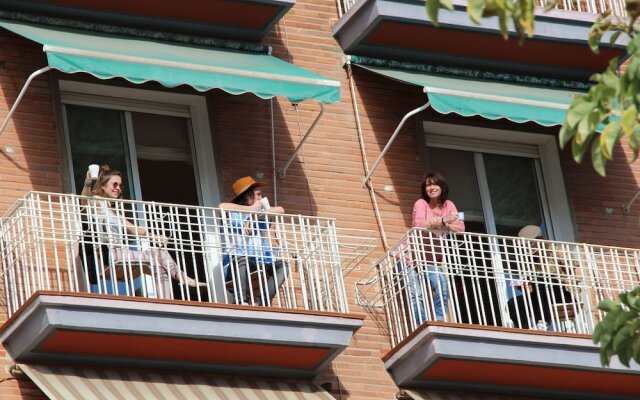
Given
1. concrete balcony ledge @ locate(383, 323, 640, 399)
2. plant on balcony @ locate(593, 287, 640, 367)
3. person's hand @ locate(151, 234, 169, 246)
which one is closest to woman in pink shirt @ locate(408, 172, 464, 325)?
concrete balcony ledge @ locate(383, 323, 640, 399)

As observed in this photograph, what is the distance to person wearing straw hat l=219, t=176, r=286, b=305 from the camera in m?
14.4

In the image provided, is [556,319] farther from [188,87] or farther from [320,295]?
[188,87]

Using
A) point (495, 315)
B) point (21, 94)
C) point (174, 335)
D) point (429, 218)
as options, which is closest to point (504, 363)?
point (495, 315)

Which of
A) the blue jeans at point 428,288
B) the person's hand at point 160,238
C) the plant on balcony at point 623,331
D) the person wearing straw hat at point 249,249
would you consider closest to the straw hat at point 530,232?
the blue jeans at point 428,288

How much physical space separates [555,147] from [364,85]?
2.22 meters

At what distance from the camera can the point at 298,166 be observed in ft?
52.9

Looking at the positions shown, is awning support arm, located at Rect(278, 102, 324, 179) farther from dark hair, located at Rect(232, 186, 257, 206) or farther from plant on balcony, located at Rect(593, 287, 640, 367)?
plant on balcony, located at Rect(593, 287, 640, 367)

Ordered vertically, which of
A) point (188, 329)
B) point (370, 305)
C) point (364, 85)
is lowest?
point (188, 329)

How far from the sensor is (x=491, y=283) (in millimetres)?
16438

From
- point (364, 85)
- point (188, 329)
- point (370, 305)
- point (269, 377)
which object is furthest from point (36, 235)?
point (364, 85)

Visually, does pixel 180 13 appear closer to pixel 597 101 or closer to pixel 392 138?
pixel 392 138

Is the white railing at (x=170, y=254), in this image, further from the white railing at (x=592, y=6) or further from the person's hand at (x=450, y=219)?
the white railing at (x=592, y=6)

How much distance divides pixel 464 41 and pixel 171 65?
3556mm

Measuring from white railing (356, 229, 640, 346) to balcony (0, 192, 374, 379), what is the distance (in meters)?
0.62
